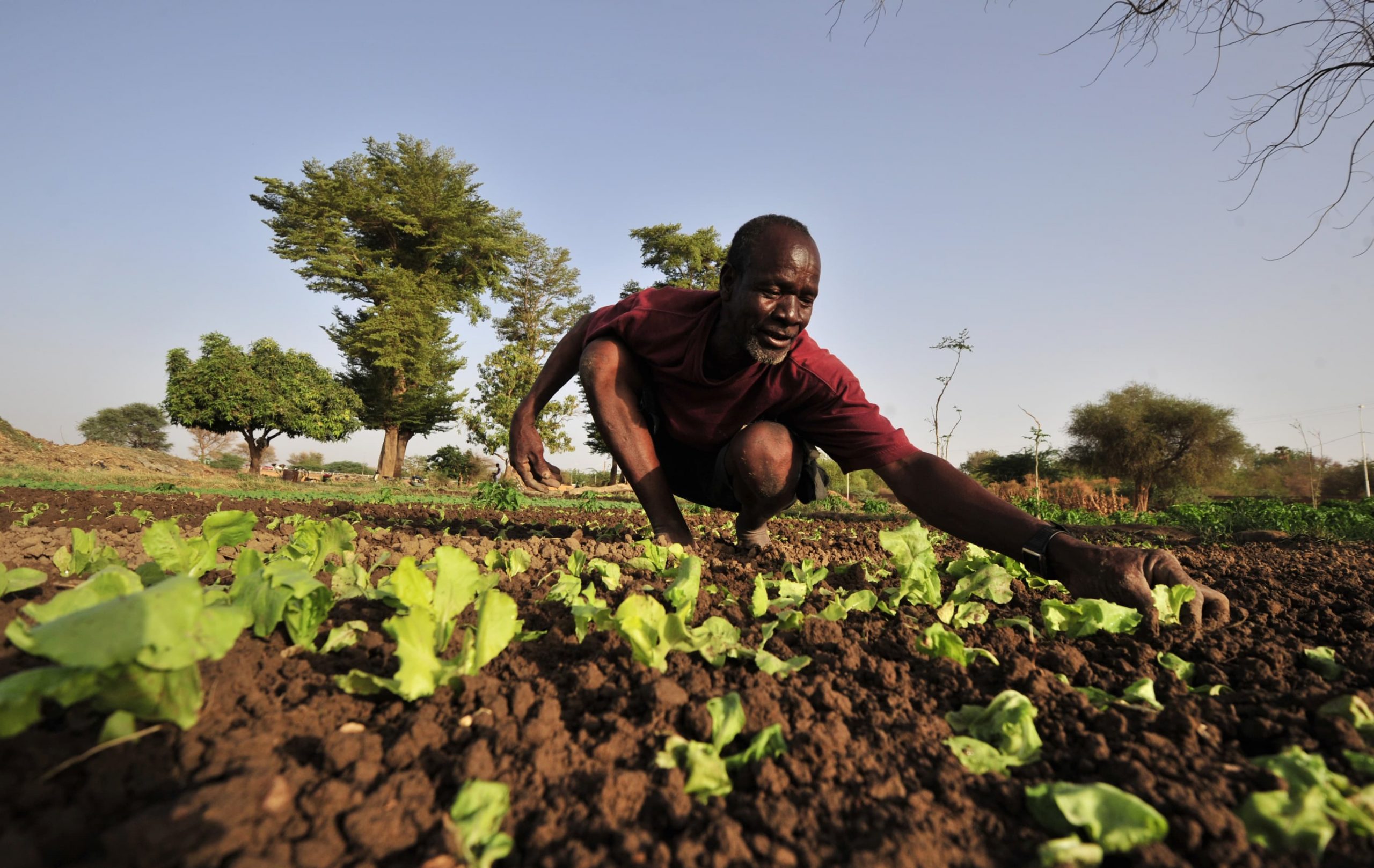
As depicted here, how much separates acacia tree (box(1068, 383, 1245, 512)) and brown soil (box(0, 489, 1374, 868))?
34623 millimetres

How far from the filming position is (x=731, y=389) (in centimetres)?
298

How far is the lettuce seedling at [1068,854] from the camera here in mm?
799

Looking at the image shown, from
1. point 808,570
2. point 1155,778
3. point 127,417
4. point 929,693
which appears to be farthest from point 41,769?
point 127,417

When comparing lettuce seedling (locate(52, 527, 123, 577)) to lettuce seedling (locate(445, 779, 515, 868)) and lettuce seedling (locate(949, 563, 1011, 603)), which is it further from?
lettuce seedling (locate(949, 563, 1011, 603))

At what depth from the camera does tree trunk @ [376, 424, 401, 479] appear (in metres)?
31.1

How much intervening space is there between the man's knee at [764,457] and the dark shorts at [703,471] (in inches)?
9.0

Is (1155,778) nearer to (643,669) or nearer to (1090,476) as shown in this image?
(643,669)

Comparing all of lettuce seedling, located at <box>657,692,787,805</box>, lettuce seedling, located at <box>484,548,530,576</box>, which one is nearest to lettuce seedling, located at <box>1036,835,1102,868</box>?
lettuce seedling, located at <box>657,692,787,805</box>

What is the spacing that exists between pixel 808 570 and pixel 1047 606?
0.74m

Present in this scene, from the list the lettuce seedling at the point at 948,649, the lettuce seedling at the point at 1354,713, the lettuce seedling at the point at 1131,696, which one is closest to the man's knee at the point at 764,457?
the lettuce seedling at the point at 948,649

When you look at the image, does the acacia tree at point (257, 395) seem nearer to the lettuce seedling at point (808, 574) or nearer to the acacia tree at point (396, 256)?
the acacia tree at point (396, 256)

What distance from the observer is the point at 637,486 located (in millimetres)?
3027

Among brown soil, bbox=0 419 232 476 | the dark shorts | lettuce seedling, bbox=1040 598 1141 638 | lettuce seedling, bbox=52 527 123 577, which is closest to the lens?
lettuce seedling, bbox=1040 598 1141 638

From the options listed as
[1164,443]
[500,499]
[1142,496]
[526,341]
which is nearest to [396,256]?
[526,341]
